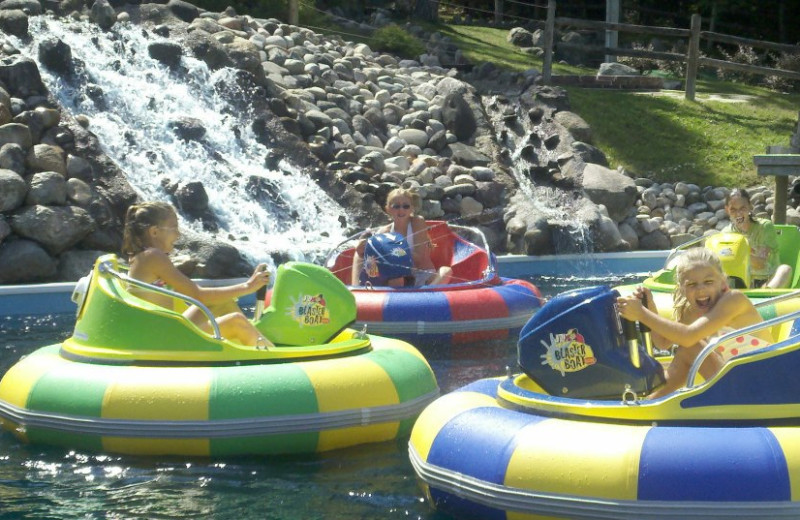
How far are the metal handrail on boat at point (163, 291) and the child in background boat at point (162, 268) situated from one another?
10cm

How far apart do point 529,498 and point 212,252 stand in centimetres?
875

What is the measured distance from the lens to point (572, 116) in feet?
65.0

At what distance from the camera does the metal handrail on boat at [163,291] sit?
21.3ft

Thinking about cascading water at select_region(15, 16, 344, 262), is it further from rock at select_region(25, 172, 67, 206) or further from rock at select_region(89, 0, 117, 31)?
rock at select_region(25, 172, 67, 206)

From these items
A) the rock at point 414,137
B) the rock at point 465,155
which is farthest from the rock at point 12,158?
the rock at point 465,155

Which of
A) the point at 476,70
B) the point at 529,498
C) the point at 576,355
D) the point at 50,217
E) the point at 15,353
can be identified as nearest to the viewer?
the point at 529,498

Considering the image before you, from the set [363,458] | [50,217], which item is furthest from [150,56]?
[363,458]

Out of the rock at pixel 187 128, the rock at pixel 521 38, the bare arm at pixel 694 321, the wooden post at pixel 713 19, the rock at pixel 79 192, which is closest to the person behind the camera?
the bare arm at pixel 694 321

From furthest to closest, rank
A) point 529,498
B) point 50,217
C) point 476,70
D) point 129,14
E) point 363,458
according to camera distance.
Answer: point 476,70 → point 129,14 → point 50,217 → point 363,458 → point 529,498

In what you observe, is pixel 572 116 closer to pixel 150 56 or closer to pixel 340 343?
pixel 150 56

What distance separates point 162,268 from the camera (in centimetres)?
680

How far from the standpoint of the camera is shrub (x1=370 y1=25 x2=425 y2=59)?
22281 mm

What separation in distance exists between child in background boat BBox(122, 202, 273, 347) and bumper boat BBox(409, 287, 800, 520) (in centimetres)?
161

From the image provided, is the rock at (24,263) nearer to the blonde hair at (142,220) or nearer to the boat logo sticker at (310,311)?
the blonde hair at (142,220)
